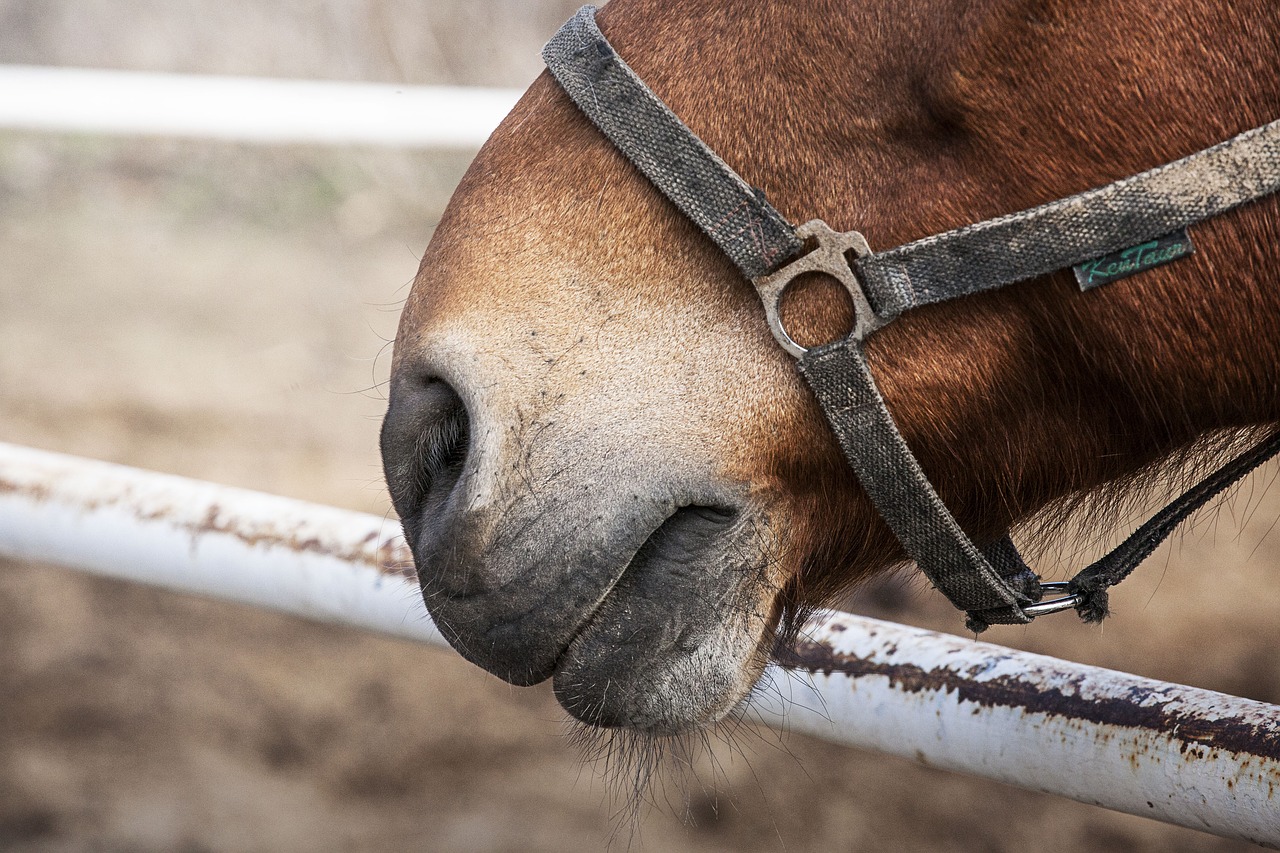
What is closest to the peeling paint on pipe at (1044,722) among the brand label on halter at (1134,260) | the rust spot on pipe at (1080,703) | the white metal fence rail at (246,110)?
the rust spot on pipe at (1080,703)

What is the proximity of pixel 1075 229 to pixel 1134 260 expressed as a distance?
2.3 inches

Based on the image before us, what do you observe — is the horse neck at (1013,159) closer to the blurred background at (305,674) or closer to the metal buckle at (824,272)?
the metal buckle at (824,272)

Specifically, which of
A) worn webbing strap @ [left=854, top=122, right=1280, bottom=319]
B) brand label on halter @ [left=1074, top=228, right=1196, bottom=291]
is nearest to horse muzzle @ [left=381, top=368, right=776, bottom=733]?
worn webbing strap @ [left=854, top=122, right=1280, bottom=319]

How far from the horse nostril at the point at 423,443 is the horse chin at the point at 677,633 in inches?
7.8

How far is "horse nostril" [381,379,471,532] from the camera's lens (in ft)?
3.82

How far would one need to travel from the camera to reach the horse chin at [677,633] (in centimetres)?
115

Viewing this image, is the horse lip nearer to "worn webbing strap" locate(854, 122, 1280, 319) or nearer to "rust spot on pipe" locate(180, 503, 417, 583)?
"worn webbing strap" locate(854, 122, 1280, 319)

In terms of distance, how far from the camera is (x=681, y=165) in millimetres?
1115

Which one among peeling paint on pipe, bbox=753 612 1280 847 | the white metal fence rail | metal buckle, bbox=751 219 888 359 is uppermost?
metal buckle, bbox=751 219 888 359

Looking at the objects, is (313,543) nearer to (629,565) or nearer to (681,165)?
(629,565)

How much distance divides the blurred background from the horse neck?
37.7 inches

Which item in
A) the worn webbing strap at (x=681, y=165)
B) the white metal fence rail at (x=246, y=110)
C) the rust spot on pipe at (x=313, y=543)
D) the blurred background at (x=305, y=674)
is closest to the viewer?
the worn webbing strap at (x=681, y=165)

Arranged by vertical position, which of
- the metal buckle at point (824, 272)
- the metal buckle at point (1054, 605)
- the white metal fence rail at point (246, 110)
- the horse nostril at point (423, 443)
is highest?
the metal buckle at point (824, 272)

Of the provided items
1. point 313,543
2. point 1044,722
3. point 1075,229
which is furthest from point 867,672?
point 313,543
